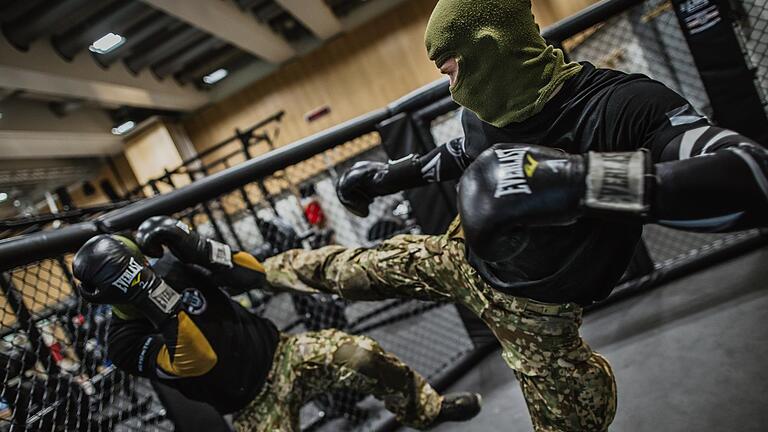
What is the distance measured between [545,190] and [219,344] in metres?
1.26

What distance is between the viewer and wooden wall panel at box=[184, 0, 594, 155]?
969cm

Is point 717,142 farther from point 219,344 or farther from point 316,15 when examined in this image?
point 316,15

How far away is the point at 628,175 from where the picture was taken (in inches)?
29.6

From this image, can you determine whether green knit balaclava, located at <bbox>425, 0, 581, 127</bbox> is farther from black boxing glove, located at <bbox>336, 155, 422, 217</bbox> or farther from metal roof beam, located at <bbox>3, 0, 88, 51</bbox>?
metal roof beam, located at <bbox>3, 0, 88, 51</bbox>

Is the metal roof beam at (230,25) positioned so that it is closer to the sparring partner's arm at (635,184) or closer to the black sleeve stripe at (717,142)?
the sparring partner's arm at (635,184)

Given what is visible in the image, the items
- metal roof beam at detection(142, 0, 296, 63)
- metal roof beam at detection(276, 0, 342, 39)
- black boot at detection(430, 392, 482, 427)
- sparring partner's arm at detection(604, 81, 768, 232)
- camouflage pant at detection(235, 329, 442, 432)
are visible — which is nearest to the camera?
sparring partner's arm at detection(604, 81, 768, 232)

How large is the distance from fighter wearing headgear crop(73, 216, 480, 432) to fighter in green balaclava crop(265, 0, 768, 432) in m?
0.34

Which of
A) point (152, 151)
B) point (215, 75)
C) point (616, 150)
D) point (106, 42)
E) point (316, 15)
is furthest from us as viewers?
point (215, 75)

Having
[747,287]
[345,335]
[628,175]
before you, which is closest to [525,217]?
[628,175]

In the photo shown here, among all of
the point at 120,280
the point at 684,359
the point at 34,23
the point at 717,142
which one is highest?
the point at 34,23

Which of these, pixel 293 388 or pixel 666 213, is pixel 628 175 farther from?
pixel 293 388

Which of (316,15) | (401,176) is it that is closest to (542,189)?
(401,176)

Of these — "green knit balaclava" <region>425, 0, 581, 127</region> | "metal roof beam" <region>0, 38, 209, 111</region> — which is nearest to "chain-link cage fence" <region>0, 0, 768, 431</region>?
"green knit balaclava" <region>425, 0, 581, 127</region>

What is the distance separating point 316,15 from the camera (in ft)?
28.1
